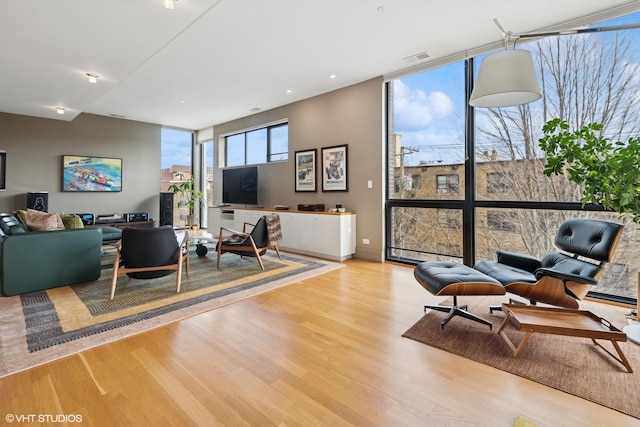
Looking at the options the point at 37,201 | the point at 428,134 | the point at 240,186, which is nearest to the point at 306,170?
the point at 240,186

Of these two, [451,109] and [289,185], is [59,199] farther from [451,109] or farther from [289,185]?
[451,109]

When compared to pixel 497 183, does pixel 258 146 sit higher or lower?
higher

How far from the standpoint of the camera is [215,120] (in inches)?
302

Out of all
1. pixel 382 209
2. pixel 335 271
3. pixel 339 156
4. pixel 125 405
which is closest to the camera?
pixel 125 405

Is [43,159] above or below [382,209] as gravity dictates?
above

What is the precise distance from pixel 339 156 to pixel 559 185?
3050 mm

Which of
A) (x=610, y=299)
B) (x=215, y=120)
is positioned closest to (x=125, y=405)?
(x=610, y=299)

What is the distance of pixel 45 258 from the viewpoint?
3320 millimetres

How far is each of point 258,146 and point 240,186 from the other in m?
0.98

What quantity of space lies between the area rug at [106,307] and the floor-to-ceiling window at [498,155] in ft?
6.07

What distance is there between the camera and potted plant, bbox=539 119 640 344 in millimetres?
2066

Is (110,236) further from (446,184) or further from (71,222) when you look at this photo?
(446,184)

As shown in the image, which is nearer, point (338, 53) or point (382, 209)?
point (338, 53)

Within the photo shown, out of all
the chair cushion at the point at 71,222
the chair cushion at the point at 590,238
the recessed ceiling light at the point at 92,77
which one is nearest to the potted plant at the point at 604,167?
the chair cushion at the point at 590,238
